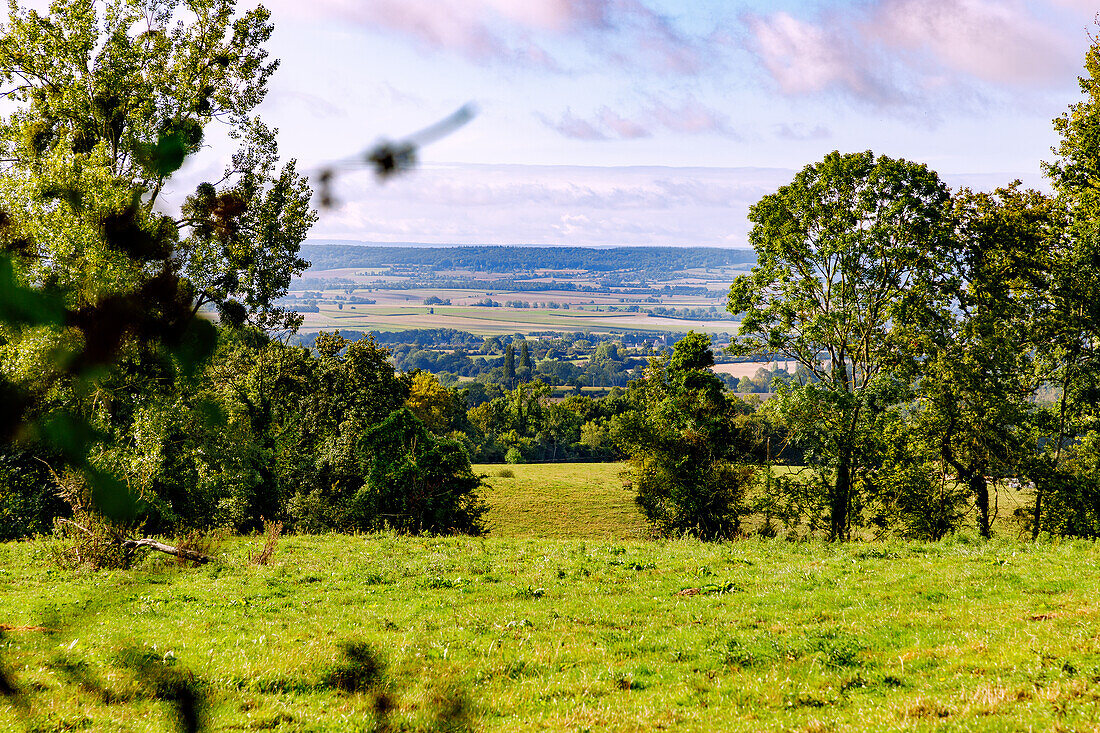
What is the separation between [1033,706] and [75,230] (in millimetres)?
11224

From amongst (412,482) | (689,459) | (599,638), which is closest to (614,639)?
(599,638)

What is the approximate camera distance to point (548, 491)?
64.4 meters

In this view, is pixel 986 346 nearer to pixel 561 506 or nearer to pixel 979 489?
pixel 979 489

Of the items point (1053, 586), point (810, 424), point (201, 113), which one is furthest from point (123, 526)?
point (810, 424)

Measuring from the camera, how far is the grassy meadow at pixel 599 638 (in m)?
8.41

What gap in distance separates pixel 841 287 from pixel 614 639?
25906 mm

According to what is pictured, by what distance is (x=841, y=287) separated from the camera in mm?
34188

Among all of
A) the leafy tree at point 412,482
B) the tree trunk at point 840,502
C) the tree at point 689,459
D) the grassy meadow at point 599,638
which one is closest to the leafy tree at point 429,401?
the leafy tree at point 412,482

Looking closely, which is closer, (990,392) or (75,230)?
(75,230)

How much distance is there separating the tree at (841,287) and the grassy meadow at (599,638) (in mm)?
9403

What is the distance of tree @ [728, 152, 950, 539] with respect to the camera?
32156mm

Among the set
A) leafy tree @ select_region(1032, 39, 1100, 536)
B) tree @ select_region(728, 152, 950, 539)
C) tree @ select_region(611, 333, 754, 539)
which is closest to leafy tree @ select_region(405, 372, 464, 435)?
tree @ select_region(611, 333, 754, 539)

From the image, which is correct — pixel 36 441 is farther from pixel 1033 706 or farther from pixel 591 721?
pixel 1033 706

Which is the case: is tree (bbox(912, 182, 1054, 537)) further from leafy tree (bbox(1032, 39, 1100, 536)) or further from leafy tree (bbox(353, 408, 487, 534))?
leafy tree (bbox(353, 408, 487, 534))
